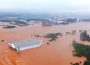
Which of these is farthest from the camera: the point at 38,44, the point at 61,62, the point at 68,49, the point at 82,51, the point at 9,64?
the point at 38,44

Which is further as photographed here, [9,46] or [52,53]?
[9,46]

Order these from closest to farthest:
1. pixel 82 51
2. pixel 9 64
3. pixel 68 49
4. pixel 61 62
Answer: pixel 9 64, pixel 61 62, pixel 82 51, pixel 68 49

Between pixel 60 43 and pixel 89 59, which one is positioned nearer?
pixel 89 59

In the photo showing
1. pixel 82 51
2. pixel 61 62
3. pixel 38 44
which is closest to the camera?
pixel 61 62

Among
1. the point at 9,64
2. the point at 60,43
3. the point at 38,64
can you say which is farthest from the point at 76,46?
the point at 9,64

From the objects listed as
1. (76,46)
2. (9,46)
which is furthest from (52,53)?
(9,46)

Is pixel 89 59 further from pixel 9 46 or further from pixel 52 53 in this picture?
pixel 9 46

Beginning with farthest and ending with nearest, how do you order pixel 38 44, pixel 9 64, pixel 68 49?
1. pixel 38 44
2. pixel 68 49
3. pixel 9 64

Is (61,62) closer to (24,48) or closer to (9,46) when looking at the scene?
(24,48)
